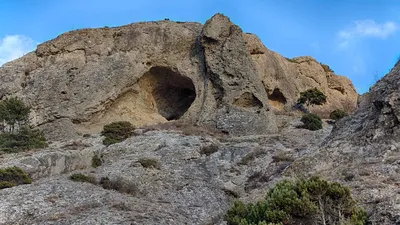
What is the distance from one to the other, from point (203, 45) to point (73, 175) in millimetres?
26052

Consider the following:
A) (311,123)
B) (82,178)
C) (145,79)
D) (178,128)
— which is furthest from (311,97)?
(82,178)

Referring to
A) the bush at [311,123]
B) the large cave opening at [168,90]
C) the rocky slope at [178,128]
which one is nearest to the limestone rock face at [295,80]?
the rocky slope at [178,128]

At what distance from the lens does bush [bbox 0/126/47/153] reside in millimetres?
37000

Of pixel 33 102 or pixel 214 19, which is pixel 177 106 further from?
pixel 33 102

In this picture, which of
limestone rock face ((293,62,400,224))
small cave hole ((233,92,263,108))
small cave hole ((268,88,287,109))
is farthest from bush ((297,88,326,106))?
limestone rock face ((293,62,400,224))

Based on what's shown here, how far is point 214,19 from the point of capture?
49031 millimetres

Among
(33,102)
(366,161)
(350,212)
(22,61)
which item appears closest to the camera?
(350,212)

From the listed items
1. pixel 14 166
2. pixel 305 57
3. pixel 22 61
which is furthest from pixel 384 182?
pixel 305 57

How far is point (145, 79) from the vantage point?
164ft

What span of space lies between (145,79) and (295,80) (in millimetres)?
18380

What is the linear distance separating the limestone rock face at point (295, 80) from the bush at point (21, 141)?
2267 cm

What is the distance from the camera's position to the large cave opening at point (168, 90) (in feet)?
164

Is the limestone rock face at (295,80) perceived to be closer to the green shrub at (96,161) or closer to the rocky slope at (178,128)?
the rocky slope at (178,128)

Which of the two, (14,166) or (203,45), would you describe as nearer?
(14,166)
